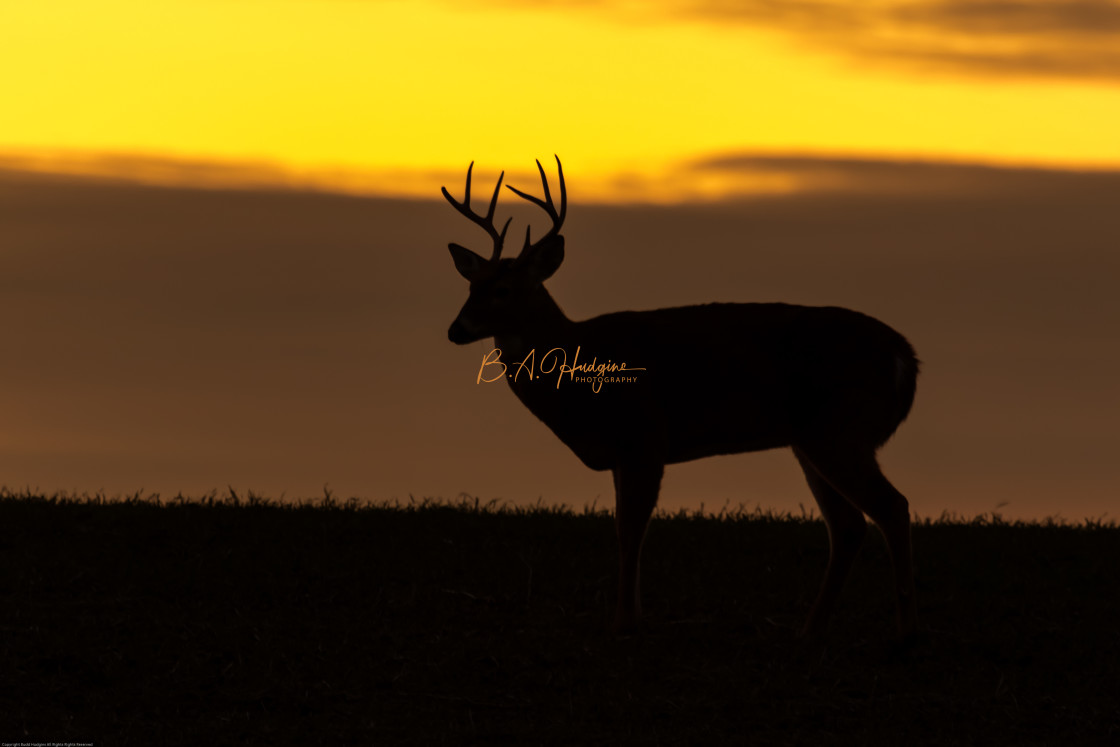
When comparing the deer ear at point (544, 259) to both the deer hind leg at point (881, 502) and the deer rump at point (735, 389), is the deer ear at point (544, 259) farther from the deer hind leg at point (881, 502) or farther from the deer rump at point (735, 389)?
the deer hind leg at point (881, 502)

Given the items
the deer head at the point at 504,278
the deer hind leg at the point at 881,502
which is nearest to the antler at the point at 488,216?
the deer head at the point at 504,278

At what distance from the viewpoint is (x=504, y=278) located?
10.8 metres

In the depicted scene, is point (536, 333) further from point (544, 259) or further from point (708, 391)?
point (708, 391)

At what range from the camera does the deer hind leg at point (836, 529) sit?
10.4 metres

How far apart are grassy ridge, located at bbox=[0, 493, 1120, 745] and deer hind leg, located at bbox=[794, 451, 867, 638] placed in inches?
12.6

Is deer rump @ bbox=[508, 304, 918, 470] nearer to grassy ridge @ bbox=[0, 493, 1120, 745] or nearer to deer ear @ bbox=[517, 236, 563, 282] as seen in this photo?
deer ear @ bbox=[517, 236, 563, 282]

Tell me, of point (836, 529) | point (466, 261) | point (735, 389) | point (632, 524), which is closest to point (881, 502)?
point (836, 529)

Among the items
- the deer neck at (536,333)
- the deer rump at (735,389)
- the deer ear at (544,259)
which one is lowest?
the deer rump at (735,389)

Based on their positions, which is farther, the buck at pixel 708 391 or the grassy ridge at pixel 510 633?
the buck at pixel 708 391

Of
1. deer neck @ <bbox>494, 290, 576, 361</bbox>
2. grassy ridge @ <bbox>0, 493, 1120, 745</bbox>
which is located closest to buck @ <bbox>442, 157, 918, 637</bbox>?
deer neck @ <bbox>494, 290, 576, 361</bbox>

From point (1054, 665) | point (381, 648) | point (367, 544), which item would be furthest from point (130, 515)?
point (1054, 665)

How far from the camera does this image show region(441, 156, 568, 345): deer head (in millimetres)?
10641

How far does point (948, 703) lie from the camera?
9.09 meters

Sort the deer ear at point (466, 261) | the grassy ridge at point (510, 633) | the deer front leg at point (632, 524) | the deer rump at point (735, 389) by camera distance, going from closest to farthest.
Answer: the grassy ridge at point (510, 633) < the deer front leg at point (632, 524) < the deer rump at point (735, 389) < the deer ear at point (466, 261)
